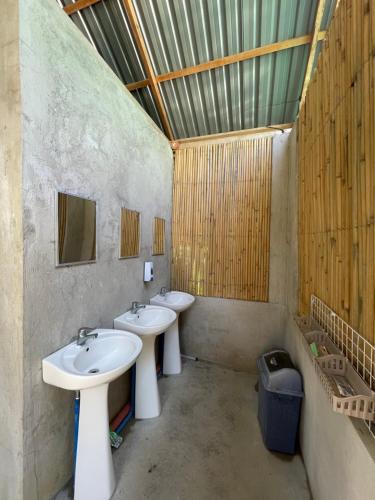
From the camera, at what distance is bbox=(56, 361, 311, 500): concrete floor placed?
1.48 metres

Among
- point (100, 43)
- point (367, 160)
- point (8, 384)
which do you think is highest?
point (100, 43)

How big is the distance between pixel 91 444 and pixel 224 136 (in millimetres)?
3447

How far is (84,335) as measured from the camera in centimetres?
152

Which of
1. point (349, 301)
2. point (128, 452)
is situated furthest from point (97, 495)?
point (349, 301)

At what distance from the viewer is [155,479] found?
154 centimetres

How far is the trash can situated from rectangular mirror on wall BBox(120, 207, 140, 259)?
68.0 inches

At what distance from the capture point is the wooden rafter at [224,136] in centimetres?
274

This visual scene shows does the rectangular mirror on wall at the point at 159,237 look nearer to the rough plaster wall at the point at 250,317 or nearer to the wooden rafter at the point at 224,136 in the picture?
the rough plaster wall at the point at 250,317

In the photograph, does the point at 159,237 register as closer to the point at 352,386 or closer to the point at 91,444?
the point at 91,444

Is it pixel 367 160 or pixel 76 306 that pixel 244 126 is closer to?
pixel 367 160

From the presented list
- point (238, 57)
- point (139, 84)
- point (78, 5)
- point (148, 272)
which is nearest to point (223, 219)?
point (148, 272)

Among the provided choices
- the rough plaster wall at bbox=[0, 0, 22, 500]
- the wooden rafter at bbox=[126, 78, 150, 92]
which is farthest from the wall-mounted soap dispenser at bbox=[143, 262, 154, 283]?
the wooden rafter at bbox=[126, 78, 150, 92]

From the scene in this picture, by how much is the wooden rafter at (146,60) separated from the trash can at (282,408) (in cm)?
327

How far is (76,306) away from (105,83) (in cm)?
181
